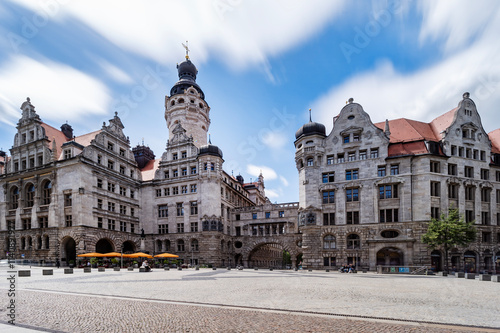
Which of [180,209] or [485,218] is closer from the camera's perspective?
[485,218]

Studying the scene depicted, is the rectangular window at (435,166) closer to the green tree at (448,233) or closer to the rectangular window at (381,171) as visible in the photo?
the rectangular window at (381,171)

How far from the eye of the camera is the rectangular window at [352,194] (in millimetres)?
44919

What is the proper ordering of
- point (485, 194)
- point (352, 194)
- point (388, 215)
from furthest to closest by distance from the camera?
point (352, 194), point (485, 194), point (388, 215)


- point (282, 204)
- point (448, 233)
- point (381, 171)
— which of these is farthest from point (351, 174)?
point (282, 204)

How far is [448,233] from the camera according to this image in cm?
3644

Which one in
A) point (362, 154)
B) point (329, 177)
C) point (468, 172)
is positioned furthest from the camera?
point (329, 177)

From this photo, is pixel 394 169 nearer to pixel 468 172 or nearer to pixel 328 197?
pixel 328 197

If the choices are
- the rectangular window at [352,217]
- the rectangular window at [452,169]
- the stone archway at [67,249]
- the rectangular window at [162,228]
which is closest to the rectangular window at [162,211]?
the rectangular window at [162,228]

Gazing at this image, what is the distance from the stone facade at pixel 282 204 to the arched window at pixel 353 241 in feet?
0.45

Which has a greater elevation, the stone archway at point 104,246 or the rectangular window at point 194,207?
the rectangular window at point 194,207

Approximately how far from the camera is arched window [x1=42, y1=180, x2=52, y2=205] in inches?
2010

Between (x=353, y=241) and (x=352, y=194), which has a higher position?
(x=352, y=194)

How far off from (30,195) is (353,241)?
53410 mm

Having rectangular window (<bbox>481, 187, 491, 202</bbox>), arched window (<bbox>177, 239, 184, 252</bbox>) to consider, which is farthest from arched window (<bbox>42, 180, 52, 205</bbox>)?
rectangular window (<bbox>481, 187, 491, 202</bbox>)
